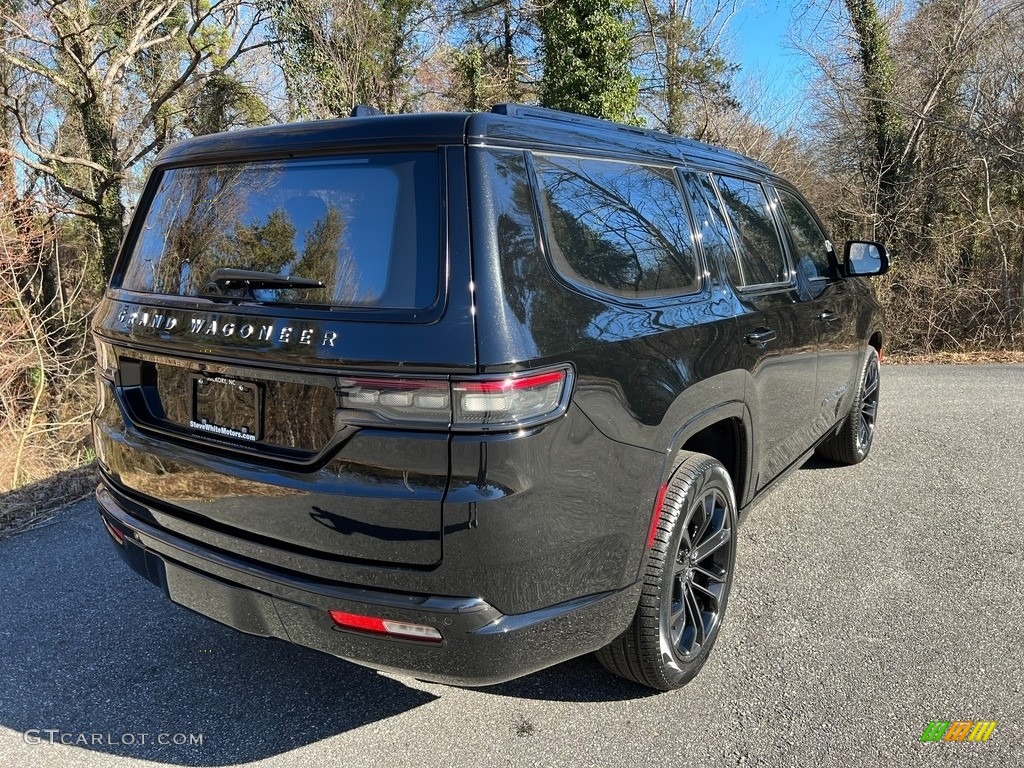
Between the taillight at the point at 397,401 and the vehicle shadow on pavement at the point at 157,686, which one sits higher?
the taillight at the point at 397,401

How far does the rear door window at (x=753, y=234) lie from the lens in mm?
3319

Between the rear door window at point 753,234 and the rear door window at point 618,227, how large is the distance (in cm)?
51

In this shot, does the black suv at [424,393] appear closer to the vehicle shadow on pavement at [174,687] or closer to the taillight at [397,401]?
the taillight at [397,401]

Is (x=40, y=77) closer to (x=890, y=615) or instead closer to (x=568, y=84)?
(x=568, y=84)

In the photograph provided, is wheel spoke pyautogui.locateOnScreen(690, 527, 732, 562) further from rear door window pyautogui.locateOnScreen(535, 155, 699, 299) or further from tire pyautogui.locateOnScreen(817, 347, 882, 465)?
tire pyautogui.locateOnScreen(817, 347, 882, 465)

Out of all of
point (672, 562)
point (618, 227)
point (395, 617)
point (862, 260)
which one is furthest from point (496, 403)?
point (862, 260)

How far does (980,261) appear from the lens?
11.9 meters

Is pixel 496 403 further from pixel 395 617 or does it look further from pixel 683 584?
pixel 683 584

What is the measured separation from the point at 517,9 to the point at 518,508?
25489 mm

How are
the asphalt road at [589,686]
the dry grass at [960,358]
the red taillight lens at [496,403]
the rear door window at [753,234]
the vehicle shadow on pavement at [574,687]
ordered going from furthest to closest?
the dry grass at [960,358] < the rear door window at [753,234] < the vehicle shadow on pavement at [574,687] < the asphalt road at [589,686] < the red taillight lens at [496,403]

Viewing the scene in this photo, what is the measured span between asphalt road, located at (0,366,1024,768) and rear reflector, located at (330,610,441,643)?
2.26 feet

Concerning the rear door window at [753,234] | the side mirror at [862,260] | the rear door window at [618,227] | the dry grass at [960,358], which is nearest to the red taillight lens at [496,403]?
the rear door window at [618,227]

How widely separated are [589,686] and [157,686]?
1.67 meters

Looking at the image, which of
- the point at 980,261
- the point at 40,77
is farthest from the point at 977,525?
the point at 40,77
